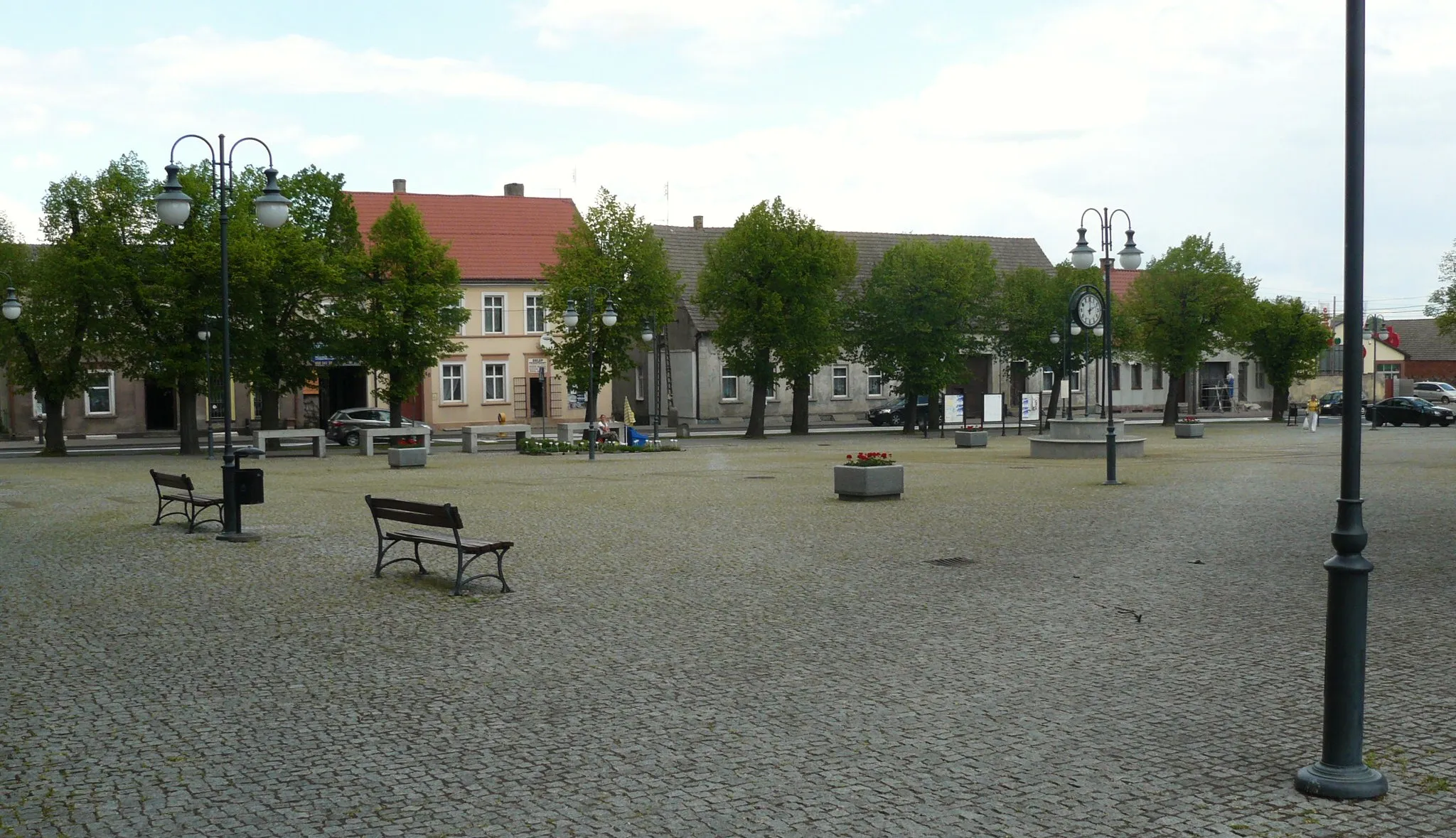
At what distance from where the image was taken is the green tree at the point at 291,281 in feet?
131

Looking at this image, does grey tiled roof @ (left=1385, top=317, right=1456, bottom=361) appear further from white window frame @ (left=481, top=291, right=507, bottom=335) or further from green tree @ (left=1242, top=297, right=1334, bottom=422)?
white window frame @ (left=481, top=291, right=507, bottom=335)

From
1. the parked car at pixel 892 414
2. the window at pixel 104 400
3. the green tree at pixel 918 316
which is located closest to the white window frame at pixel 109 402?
the window at pixel 104 400

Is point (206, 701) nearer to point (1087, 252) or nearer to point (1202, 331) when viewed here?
point (1087, 252)

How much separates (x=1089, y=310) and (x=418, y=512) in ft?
111

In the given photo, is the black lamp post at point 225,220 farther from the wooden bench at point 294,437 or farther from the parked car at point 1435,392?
the parked car at point 1435,392

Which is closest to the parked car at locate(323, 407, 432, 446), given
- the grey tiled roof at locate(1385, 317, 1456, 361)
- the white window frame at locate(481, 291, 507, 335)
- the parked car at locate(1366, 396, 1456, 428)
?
the white window frame at locate(481, 291, 507, 335)

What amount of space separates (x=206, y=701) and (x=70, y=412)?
5426 centimetres

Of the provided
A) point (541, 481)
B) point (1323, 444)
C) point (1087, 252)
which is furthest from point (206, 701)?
point (1323, 444)

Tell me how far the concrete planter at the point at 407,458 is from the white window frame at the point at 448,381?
26.8 meters

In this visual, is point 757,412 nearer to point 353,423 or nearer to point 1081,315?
point 1081,315

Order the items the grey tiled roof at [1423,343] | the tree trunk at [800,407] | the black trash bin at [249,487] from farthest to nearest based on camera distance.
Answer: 1. the grey tiled roof at [1423,343]
2. the tree trunk at [800,407]
3. the black trash bin at [249,487]

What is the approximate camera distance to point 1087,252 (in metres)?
24.7

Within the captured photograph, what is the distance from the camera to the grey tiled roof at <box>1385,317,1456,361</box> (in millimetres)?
98188

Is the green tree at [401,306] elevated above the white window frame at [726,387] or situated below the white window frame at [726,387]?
above
